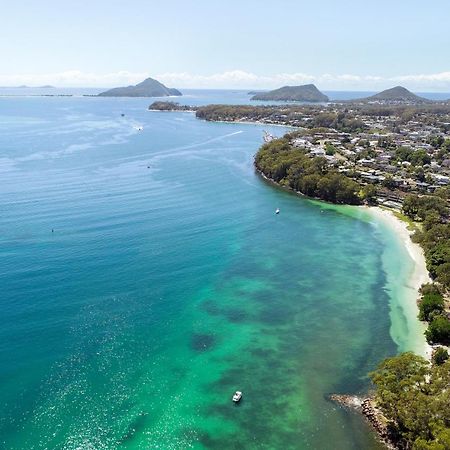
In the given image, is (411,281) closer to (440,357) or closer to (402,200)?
(440,357)

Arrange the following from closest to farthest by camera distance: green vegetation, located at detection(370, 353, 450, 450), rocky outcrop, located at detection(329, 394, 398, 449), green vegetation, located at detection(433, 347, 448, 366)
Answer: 1. green vegetation, located at detection(370, 353, 450, 450)
2. rocky outcrop, located at detection(329, 394, 398, 449)
3. green vegetation, located at detection(433, 347, 448, 366)

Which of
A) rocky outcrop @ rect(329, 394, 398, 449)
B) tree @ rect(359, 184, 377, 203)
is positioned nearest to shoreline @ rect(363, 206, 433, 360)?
tree @ rect(359, 184, 377, 203)

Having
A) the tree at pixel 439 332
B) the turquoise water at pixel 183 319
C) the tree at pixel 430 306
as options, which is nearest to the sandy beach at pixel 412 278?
→ the tree at pixel 439 332

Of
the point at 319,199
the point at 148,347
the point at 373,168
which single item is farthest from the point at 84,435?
the point at 373,168

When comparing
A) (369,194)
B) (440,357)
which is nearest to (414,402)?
(440,357)

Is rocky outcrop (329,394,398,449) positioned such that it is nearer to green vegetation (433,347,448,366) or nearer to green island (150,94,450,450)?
green island (150,94,450,450)

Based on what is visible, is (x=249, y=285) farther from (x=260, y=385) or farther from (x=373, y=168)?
(x=373, y=168)
